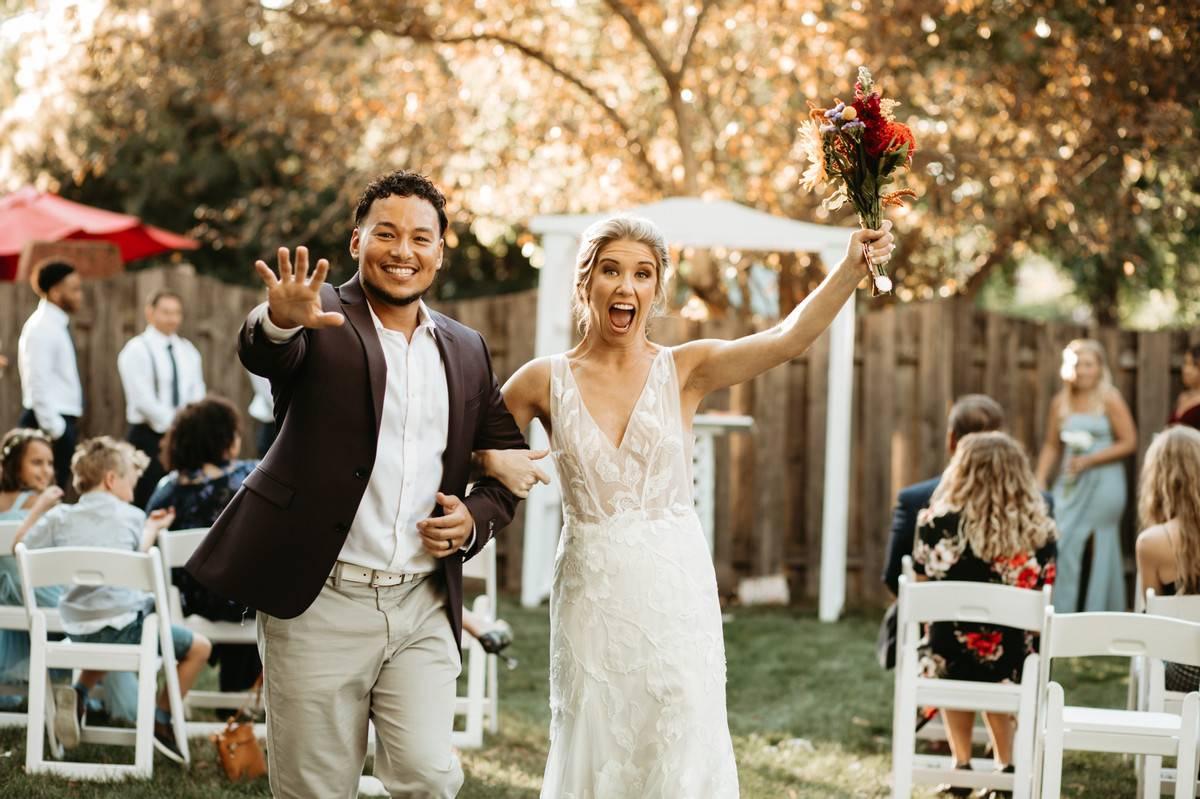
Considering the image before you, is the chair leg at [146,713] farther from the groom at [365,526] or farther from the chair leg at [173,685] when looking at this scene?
the groom at [365,526]

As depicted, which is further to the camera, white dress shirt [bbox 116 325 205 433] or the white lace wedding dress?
white dress shirt [bbox 116 325 205 433]

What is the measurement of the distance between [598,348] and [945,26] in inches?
393

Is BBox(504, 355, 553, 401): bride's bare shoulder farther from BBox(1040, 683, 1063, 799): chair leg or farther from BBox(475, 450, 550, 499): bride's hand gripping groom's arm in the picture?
BBox(1040, 683, 1063, 799): chair leg

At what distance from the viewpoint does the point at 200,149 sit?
17.4m

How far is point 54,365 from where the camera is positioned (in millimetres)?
9047

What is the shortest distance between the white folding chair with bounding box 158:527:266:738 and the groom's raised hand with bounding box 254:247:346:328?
9.53 ft

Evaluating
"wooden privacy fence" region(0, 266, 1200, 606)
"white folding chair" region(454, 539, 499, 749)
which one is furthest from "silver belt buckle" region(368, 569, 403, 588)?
"wooden privacy fence" region(0, 266, 1200, 606)

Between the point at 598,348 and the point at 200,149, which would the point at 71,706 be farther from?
the point at 200,149

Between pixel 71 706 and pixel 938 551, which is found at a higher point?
pixel 938 551

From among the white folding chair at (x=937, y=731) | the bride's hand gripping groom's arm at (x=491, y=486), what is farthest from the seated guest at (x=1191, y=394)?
the bride's hand gripping groom's arm at (x=491, y=486)

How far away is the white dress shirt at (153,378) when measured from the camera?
30.3 feet

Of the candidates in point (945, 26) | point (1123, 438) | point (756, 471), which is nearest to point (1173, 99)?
point (945, 26)

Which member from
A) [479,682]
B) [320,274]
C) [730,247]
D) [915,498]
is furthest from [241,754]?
[730,247]

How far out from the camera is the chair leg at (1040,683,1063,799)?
4576mm
